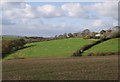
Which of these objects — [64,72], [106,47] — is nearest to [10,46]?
[106,47]

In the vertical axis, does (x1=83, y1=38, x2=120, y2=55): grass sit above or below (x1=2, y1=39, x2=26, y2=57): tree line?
below

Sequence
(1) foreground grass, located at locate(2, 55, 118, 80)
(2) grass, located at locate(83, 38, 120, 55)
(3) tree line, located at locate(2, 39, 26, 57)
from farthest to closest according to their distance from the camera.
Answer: (3) tree line, located at locate(2, 39, 26, 57) → (2) grass, located at locate(83, 38, 120, 55) → (1) foreground grass, located at locate(2, 55, 118, 80)

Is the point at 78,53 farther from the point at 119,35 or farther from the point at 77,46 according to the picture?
the point at 119,35

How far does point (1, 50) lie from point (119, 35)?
32.4 metres

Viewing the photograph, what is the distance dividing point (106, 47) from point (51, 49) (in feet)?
50.0

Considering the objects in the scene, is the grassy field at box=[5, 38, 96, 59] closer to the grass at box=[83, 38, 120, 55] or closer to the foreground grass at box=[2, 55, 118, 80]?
the grass at box=[83, 38, 120, 55]

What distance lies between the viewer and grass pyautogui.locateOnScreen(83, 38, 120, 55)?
70.7m

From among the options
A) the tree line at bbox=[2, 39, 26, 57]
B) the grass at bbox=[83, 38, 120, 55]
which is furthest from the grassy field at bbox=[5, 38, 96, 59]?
the grass at bbox=[83, 38, 120, 55]

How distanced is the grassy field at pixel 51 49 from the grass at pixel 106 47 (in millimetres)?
4751

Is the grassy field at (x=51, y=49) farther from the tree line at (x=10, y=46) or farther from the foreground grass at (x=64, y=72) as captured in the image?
the foreground grass at (x=64, y=72)

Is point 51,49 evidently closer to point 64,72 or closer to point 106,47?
point 106,47

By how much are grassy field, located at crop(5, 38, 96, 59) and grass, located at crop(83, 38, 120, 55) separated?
475 centimetres

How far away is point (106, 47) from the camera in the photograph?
243ft

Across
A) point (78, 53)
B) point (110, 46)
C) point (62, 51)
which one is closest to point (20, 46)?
point (62, 51)
